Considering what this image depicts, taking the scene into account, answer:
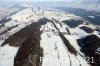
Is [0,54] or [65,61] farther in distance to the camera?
[0,54]

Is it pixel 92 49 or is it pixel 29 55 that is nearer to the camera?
pixel 29 55

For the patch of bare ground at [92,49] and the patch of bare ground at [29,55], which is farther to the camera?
the patch of bare ground at [92,49]

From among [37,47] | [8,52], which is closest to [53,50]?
[37,47]

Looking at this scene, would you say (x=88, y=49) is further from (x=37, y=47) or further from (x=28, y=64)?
(x=28, y=64)

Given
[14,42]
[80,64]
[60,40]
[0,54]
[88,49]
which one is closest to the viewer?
[80,64]

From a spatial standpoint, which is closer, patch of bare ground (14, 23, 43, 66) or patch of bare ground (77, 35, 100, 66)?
patch of bare ground (14, 23, 43, 66)

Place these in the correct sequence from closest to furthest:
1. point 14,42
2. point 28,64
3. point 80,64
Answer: point 28,64 < point 80,64 < point 14,42

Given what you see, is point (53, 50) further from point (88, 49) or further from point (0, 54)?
point (0, 54)

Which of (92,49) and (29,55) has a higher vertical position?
(29,55)

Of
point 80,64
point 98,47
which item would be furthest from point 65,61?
point 98,47
